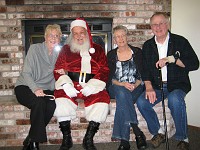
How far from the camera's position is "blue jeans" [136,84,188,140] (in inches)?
77.2

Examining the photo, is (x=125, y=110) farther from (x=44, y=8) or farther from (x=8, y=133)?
(x=44, y=8)

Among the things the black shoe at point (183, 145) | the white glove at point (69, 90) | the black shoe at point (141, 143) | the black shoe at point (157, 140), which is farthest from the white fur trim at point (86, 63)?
the black shoe at point (183, 145)

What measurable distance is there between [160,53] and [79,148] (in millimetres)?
1174

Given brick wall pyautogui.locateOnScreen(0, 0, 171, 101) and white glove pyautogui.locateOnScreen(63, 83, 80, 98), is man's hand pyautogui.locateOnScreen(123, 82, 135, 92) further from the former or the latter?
brick wall pyautogui.locateOnScreen(0, 0, 171, 101)

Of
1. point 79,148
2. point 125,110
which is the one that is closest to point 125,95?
point 125,110

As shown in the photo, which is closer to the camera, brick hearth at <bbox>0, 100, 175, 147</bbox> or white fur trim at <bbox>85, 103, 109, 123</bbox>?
white fur trim at <bbox>85, 103, 109, 123</bbox>

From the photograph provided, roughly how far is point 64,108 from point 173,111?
93 centimetres

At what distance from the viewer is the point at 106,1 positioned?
275 cm

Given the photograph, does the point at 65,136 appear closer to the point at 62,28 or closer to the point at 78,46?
the point at 78,46

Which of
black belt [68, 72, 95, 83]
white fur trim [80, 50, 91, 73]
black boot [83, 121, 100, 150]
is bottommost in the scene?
black boot [83, 121, 100, 150]

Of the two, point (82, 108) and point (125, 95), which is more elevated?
point (125, 95)

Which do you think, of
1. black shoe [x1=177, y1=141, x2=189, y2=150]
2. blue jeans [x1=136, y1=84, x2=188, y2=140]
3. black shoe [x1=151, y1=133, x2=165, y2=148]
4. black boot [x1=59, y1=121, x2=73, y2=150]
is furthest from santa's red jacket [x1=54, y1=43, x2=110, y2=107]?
black shoe [x1=177, y1=141, x2=189, y2=150]

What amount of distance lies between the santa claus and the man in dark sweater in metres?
0.39

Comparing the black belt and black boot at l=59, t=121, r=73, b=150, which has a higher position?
the black belt
